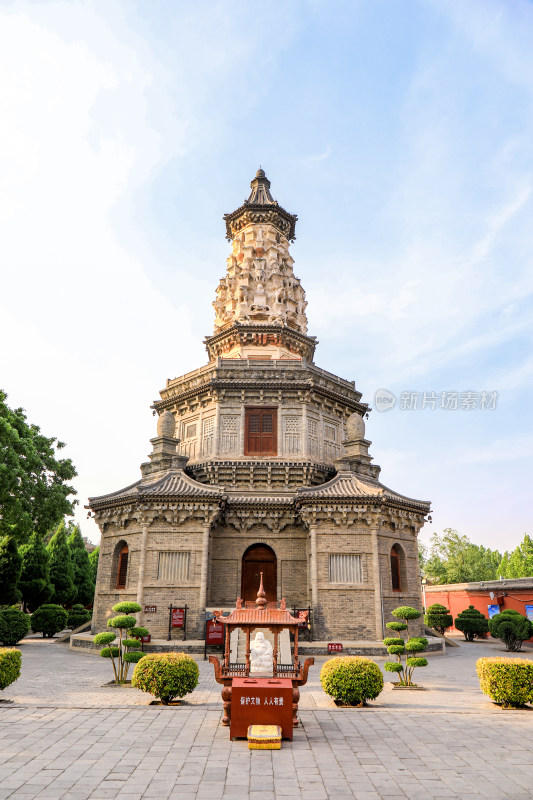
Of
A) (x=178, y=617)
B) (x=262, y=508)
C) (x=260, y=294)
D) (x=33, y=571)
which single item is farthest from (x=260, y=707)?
(x=260, y=294)

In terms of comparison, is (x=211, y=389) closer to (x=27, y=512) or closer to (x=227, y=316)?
(x=227, y=316)

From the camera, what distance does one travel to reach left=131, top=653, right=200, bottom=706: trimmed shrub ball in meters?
12.2

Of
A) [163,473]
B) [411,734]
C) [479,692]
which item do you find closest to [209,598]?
[163,473]

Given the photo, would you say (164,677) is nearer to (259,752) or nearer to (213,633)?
(259,752)

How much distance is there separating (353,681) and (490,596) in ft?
83.3

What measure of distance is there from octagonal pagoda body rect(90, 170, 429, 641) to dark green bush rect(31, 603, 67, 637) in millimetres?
Answer: 6781

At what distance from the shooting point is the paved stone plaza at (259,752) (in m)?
7.44

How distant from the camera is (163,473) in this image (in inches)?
1040

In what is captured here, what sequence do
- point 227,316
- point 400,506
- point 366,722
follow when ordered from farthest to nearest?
point 227,316 < point 400,506 < point 366,722

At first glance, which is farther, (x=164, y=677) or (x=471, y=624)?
(x=471, y=624)

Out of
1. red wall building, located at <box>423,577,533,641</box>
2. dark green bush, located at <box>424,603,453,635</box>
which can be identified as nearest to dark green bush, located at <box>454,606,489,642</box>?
dark green bush, located at <box>424,603,453,635</box>

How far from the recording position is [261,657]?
11.9m

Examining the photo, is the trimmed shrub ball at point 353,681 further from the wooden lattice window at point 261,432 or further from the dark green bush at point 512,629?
the dark green bush at point 512,629

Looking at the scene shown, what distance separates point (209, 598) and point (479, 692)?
40.9 feet
